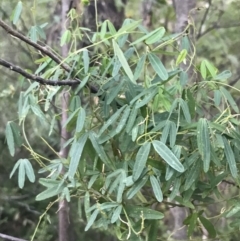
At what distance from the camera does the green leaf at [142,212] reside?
0.52m

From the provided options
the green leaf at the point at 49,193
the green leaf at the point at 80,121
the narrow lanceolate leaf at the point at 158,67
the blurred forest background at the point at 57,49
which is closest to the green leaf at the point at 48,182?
the green leaf at the point at 49,193

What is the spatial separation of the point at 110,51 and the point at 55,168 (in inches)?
7.9

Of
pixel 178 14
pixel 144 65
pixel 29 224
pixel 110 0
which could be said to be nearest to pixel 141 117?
pixel 144 65

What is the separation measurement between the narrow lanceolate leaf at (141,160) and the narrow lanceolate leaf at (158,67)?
0.08 metres

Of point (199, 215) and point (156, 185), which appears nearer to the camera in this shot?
point (156, 185)

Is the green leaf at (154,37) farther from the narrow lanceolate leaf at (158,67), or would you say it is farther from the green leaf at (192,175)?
the green leaf at (192,175)

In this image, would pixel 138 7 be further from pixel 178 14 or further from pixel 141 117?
pixel 141 117

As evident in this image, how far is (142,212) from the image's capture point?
52 cm

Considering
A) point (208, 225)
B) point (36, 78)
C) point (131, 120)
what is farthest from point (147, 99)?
point (208, 225)

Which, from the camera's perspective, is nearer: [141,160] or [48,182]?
[141,160]

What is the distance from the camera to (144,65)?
1.70 feet

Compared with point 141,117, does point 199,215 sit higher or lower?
lower

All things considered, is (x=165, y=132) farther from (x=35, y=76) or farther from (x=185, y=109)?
(x=35, y=76)

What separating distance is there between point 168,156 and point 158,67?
11 cm
